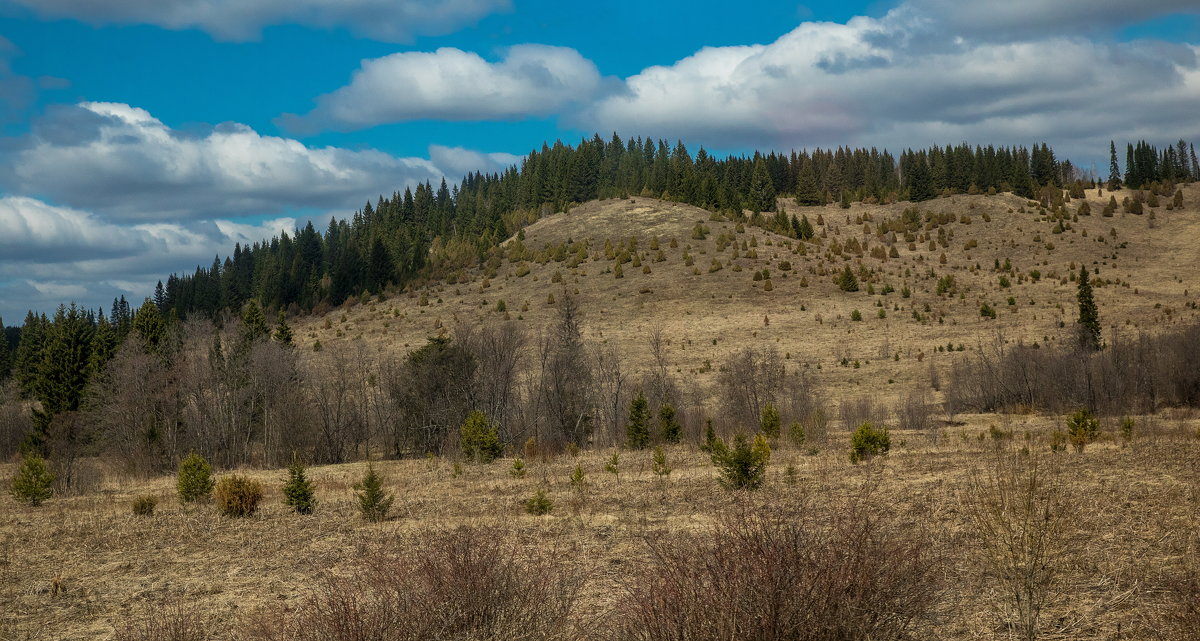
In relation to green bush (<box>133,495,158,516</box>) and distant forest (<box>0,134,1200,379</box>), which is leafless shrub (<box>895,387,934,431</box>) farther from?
distant forest (<box>0,134,1200,379</box>)

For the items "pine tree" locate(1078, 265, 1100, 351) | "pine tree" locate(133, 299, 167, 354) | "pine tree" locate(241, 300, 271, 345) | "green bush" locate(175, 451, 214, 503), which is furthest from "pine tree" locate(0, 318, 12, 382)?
"pine tree" locate(1078, 265, 1100, 351)

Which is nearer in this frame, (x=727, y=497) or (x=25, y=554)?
(x=25, y=554)

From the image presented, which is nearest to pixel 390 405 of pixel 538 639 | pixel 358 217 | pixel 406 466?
pixel 406 466

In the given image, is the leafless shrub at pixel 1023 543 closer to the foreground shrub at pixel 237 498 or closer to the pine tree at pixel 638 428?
the foreground shrub at pixel 237 498

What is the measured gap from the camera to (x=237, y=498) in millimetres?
18094

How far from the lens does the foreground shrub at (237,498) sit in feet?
59.0

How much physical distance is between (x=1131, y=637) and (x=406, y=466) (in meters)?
26.9

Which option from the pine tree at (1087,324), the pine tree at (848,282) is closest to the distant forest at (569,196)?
the pine tree at (848,282)

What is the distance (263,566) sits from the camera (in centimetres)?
1262

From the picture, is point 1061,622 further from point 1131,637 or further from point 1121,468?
point 1121,468

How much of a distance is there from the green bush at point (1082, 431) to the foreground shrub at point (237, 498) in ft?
68.4

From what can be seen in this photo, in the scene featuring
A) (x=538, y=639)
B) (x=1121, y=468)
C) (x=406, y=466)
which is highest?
(x=538, y=639)

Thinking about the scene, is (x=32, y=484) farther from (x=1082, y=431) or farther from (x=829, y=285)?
(x=829, y=285)

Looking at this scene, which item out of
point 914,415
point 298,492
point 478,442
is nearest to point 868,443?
point 914,415
